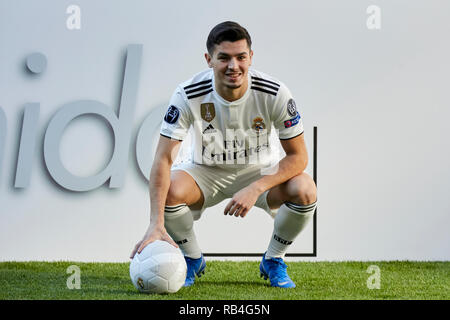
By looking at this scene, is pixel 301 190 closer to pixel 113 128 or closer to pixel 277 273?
pixel 277 273

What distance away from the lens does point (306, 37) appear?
14.5 feet

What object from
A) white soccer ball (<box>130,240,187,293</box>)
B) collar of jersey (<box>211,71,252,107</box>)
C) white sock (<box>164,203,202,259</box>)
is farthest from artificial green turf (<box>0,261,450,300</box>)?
collar of jersey (<box>211,71,252,107</box>)

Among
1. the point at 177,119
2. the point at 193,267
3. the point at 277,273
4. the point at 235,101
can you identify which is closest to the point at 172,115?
the point at 177,119

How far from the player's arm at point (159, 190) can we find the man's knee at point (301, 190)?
56cm

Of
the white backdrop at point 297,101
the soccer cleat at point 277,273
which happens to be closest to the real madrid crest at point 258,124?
the soccer cleat at point 277,273

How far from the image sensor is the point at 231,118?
307 centimetres

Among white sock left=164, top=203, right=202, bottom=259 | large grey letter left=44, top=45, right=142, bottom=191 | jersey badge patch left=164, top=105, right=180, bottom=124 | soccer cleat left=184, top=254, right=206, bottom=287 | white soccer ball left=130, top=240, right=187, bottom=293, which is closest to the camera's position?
white soccer ball left=130, top=240, right=187, bottom=293

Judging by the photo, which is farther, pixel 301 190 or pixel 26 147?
pixel 26 147

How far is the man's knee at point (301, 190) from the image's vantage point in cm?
297

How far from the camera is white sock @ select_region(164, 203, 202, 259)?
3.05 metres

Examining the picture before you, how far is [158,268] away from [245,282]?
774 mm

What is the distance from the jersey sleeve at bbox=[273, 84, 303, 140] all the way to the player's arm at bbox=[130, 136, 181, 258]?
49 centimetres

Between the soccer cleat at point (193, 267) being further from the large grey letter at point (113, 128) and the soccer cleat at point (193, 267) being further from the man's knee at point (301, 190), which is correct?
the large grey letter at point (113, 128)

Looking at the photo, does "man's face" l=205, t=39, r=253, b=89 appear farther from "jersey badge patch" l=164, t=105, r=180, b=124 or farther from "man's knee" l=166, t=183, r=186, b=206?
"man's knee" l=166, t=183, r=186, b=206
